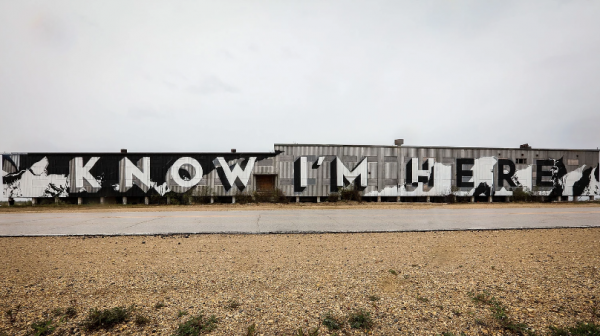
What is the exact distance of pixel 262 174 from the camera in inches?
799

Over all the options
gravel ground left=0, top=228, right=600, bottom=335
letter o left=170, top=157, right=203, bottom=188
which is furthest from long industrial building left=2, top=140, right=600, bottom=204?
gravel ground left=0, top=228, right=600, bottom=335

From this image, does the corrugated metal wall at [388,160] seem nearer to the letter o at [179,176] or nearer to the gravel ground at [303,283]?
the letter o at [179,176]

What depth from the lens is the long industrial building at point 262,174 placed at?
2002 cm

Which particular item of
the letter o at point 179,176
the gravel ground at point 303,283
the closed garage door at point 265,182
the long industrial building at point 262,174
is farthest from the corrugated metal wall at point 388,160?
the gravel ground at point 303,283

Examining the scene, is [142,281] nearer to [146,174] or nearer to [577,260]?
[577,260]

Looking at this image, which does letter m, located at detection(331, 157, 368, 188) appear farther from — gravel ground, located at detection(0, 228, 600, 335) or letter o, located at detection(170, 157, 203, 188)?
gravel ground, located at detection(0, 228, 600, 335)

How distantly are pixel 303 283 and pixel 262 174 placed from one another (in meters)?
16.6

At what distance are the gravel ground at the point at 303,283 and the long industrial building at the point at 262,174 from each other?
13.7 m

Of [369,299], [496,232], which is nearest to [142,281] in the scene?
[369,299]

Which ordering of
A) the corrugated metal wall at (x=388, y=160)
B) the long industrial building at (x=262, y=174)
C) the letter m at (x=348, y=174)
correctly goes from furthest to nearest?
the letter m at (x=348, y=174), the corrugated metal wall at (x=388, y=160), the long industrial building at (x=262, y=174)

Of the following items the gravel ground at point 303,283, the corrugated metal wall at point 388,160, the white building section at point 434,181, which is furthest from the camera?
the white building section at point 434,181

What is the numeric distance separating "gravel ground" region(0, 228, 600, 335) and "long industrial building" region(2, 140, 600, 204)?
540 inches

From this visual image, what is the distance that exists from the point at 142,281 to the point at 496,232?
9141 mm

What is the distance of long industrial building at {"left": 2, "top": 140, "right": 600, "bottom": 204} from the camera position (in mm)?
20016
